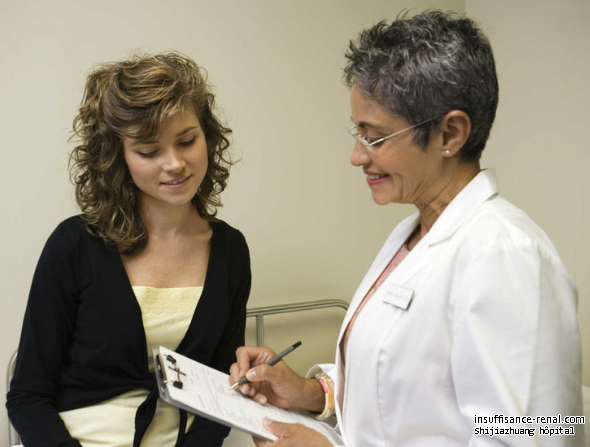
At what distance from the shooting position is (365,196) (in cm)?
268

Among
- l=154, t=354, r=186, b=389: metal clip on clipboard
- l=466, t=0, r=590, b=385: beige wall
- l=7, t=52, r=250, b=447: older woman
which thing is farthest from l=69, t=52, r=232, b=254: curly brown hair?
l=466, t=0, r=590, b=385: beige wall

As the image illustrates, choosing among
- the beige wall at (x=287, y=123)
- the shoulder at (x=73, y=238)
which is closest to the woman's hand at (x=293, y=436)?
the shoulder at (x=73, y=238)

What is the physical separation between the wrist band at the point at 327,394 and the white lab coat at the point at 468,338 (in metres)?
0.16

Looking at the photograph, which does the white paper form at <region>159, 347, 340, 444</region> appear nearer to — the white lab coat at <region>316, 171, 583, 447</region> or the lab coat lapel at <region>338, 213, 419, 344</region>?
the white lab coat at <region>316, 171, 583, 447</region>

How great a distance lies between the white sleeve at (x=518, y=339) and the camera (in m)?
0.83

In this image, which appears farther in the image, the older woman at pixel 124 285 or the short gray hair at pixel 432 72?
the older woman at pixel 124 285

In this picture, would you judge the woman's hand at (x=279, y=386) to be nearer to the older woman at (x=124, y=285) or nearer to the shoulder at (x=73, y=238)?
the older woman at (x=124, y=285)

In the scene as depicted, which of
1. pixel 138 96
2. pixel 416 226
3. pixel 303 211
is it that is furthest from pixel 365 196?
pixel 138 96

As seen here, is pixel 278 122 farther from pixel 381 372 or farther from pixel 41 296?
pixel 381 372

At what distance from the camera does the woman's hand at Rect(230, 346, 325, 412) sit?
4.19 feet

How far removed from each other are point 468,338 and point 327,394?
547mm

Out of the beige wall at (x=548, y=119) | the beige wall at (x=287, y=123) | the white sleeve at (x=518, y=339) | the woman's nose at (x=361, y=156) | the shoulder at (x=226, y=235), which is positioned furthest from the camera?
the beige wall at (x=548, y=119)

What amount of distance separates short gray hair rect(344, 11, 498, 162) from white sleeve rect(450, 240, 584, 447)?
0.86 feet

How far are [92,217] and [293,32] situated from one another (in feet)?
4.47
